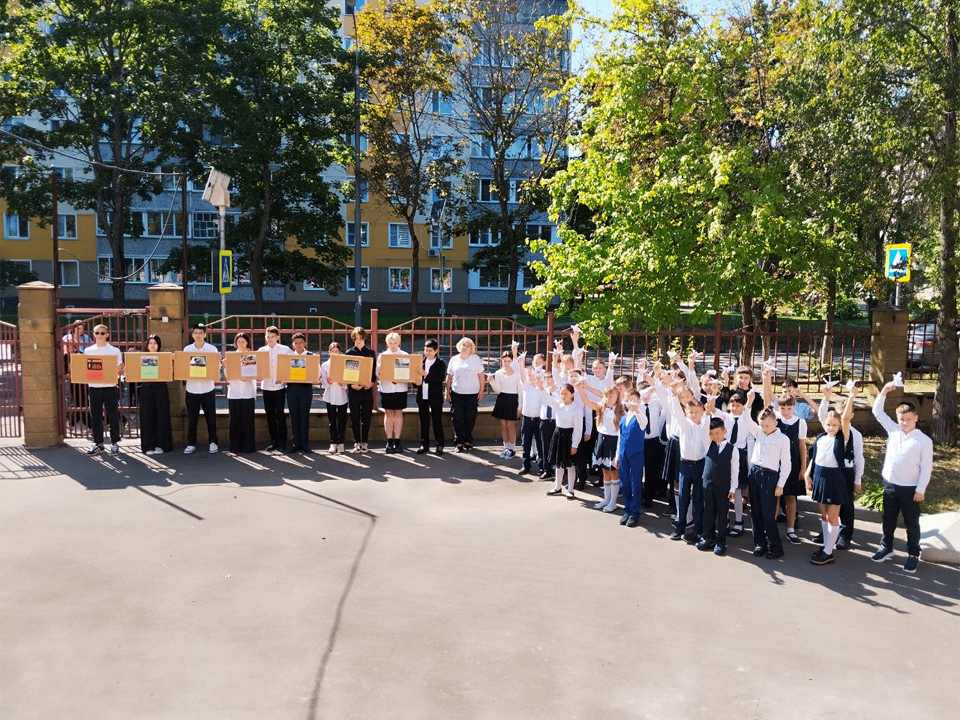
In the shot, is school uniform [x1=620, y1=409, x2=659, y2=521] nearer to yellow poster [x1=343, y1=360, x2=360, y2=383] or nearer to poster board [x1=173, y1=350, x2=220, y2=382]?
yellow poster [x1=343, y1=360, x2=360, y2=383]

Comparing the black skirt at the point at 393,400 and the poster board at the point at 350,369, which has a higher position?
the poster board at the point at 350,369

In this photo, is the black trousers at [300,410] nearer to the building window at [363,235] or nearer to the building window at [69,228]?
the building window at [363,235]

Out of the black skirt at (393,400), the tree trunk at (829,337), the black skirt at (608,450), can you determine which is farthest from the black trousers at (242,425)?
the tree trunk at (829,337)

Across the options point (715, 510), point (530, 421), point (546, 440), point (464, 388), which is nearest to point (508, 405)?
point (464, 388)

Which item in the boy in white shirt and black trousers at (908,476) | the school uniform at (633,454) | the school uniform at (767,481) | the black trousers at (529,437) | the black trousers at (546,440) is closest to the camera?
the boy in white shirt and black trousers at (908,476)

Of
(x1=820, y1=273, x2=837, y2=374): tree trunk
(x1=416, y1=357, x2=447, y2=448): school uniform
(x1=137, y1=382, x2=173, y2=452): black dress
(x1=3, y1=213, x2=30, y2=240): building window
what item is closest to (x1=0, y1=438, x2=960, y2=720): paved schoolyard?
(x1=137, y1=382, x2=173, y2=452): black dress

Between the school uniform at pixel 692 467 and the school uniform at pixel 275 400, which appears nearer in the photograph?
the school uniform at pixel 692 467

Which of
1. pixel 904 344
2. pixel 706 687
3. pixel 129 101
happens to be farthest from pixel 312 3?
pixel 706 687

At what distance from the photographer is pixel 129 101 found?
27.7 m

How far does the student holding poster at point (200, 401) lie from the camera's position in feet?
38.0

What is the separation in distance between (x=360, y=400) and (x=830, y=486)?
6.63 meters

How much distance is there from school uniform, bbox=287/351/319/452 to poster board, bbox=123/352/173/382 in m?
1.75

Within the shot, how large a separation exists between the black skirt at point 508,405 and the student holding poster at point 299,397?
2.69 m

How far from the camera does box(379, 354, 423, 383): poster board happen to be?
1182cm
